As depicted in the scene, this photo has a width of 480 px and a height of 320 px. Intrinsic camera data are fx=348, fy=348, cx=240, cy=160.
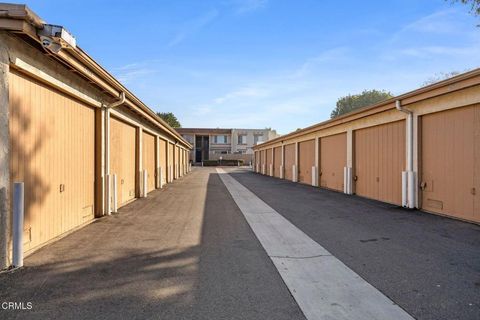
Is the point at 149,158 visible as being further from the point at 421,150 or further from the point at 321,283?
the point at 321,283

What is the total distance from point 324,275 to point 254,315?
1502mm

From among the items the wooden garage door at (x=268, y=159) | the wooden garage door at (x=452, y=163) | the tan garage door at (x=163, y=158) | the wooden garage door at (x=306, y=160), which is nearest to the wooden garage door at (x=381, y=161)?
the wooden garage door at (x=452, y=163)

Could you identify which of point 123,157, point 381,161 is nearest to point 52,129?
point 123,157

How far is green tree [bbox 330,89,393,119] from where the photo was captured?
67500 mm

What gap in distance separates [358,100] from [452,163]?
64628 mm

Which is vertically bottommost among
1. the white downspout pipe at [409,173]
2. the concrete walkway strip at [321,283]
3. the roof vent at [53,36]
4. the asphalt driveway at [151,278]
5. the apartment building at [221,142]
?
the concrete walkway strip at [321,283]

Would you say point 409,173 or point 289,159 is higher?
point 289,159

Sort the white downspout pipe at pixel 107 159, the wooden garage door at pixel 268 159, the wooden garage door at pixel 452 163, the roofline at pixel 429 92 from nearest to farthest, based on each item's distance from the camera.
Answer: the roofline at pixel 429 92, the wooden garage door at pixel 452 163, the white downspout pipe at pixel 107 159, the wooden garage door at pixel 268 159

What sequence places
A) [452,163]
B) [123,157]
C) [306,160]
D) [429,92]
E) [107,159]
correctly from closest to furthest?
1. [452,163]
2. [107,159]
3. [429,92]
4. [123,157]
5. [306,160]

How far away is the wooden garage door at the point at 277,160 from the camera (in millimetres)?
29927

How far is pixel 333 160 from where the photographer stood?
17375mm

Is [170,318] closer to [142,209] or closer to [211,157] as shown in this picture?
[142,209]

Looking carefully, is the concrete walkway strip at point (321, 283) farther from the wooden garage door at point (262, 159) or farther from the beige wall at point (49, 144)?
the wooden garage door at point (262, 159)

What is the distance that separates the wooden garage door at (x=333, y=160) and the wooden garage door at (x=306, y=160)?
167 centimetres
